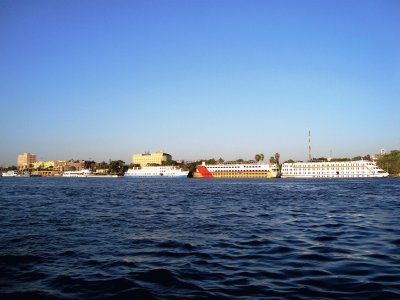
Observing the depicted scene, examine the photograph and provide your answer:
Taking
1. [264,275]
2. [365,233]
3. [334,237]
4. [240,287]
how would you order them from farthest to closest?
[365,233]
[334,237]
[264,275]
[240,287]

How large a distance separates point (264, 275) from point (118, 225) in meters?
12.6

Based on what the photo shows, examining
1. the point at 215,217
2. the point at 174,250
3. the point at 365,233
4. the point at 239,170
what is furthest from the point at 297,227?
the point at 239,170

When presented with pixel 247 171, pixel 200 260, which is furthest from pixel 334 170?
pixel 200 260

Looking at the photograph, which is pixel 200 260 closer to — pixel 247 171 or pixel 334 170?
pixel 334 170

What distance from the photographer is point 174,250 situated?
14.2 m

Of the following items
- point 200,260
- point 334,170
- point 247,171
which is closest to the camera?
point 200,260

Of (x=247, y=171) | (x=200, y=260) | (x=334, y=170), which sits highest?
(x=334, y=170)

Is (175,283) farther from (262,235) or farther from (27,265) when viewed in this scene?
(262,235)

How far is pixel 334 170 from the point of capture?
168 meters

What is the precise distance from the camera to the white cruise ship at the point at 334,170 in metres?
163

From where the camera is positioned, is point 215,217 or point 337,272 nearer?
point 337,272

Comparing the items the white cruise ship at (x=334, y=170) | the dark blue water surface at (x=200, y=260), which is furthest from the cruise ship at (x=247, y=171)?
the dark blue water surface at (x=200, y=260)

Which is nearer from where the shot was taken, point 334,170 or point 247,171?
point 334,170

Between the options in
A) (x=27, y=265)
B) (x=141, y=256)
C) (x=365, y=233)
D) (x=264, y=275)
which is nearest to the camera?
(x=264, y=275)
